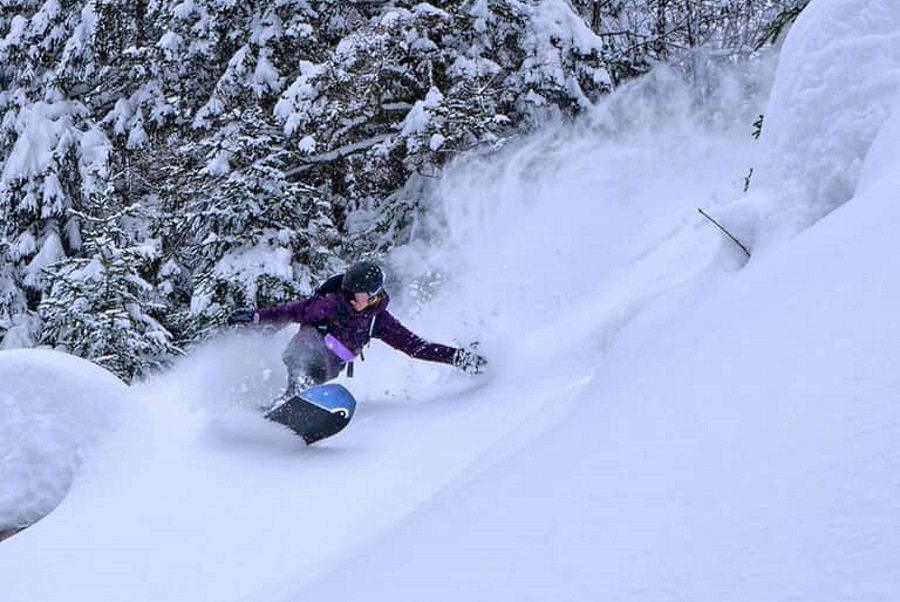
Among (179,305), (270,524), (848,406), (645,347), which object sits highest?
(848,406)

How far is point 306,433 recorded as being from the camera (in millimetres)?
5973

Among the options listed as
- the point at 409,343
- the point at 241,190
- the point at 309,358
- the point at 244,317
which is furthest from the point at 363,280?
the point at 241,190

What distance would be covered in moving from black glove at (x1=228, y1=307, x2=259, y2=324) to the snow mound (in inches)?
37.3

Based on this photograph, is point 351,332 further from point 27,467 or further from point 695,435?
point 695,435

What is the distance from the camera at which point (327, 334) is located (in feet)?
21.1

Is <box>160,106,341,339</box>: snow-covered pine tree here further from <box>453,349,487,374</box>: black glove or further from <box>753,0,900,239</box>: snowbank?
<box>753,0,900,239</box>: snowbank

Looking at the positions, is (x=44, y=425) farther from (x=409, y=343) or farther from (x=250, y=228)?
(x=250, y=228)

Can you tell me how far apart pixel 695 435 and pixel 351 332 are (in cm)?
447

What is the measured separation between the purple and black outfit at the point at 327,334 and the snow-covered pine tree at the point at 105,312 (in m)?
5.06

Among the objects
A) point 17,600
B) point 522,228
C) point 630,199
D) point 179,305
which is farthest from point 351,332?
point 179,305

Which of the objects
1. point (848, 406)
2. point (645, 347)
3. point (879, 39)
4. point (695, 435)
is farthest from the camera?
point (879, 39)

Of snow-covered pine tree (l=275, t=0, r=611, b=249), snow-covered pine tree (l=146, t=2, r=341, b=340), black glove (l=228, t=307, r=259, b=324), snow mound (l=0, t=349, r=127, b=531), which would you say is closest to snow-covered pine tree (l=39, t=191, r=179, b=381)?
snow-covered pine tree (l=146, t=2, r=341, b=340)

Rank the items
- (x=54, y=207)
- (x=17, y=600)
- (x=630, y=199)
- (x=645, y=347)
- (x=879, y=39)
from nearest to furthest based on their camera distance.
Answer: (x=645, y=347) → (x=17, y=600) → (x=879, y=39) → (x=630, y=199) → (x=54, y=207)

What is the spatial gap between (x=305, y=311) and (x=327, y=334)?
255 millimetres
